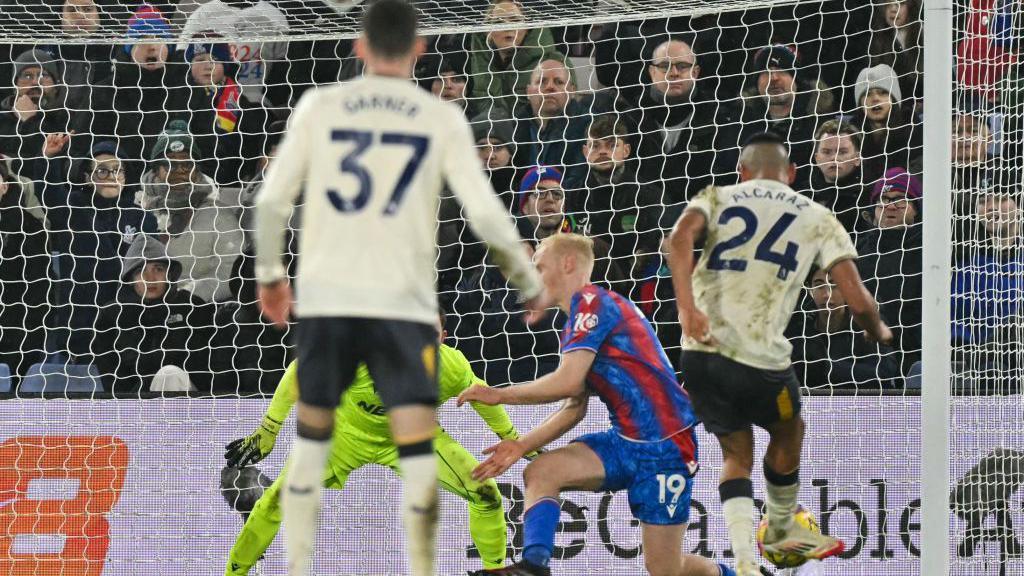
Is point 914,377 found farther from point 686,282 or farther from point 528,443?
point 686,282

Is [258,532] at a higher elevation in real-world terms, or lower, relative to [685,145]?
lower

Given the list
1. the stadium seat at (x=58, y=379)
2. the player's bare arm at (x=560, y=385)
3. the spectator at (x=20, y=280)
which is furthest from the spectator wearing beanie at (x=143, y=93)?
the player's bare arm at (x=560, y=385)

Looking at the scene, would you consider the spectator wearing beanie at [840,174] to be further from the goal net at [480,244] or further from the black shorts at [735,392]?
the black shorts at [735,392]

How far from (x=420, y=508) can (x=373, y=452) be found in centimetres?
335

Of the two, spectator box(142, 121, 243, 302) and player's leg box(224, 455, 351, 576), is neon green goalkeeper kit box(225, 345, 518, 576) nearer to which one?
player's leg box(224, 455, 351, 576)

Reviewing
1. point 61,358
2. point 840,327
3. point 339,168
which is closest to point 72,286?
point 61,358

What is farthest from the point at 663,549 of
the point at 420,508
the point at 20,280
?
the point at 20,280

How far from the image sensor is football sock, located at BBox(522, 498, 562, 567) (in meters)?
5.95

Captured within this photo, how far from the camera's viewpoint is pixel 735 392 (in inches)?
221

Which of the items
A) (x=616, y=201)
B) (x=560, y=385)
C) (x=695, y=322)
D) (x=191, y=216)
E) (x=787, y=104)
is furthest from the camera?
(x=191, y=216)

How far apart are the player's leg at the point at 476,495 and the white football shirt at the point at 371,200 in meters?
3.16

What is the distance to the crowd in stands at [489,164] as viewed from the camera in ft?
27.1

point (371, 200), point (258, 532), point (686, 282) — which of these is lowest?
point (258, 532)

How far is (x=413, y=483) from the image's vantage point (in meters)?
4.04
